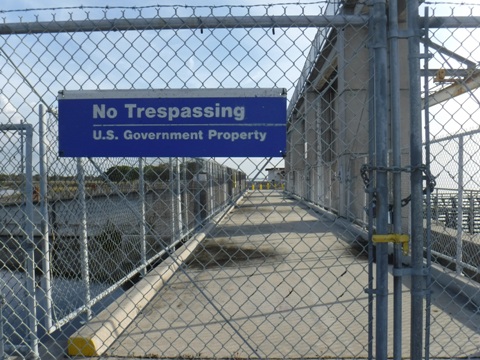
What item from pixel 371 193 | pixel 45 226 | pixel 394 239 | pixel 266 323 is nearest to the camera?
pixel 394 239

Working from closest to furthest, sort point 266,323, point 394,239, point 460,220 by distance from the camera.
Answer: point 394,239
point 266,323
point 460,220

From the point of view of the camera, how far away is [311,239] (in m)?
12.0

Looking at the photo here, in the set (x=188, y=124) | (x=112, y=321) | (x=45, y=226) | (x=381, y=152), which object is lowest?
(x=112, y=321)

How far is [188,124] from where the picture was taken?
9.82 ft

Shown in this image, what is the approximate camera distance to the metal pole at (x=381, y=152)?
106 inches

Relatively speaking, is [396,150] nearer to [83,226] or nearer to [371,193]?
[371,193]

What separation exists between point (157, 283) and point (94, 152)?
3.96 metres

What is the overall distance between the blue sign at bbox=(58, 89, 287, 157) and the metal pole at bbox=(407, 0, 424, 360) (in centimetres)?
77

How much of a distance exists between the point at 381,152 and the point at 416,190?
0.97ft

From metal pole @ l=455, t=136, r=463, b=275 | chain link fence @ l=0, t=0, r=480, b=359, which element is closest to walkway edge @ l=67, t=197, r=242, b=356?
chain link fence @ l=0, t=0, r=480, b=359

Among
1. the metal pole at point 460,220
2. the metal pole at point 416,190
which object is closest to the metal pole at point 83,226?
the metal pole at point 416,190

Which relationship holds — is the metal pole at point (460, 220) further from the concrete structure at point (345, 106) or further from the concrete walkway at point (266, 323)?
the concrete structure at point (345, 106)

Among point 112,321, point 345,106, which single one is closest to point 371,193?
point 345,106

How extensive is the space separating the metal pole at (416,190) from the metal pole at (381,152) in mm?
146
